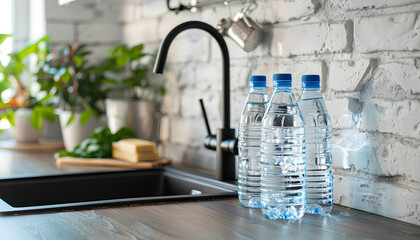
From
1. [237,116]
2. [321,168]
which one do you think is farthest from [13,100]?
[321,168]

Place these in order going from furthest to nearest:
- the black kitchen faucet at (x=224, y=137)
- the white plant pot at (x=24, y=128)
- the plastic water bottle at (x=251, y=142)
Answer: the white plant pot at (x=24, y=128)
the black kitchen faucet at (x=224, y=137)
the plastic water bottle at (x=251, y=142)

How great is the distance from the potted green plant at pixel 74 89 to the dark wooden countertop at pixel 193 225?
47.8 inches

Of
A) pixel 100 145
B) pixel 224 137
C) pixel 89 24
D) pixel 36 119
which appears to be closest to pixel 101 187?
pixel 100 145

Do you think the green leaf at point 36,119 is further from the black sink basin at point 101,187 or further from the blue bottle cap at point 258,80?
the blue bottle cap at point 258,80

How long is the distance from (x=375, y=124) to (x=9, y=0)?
2.30 meters

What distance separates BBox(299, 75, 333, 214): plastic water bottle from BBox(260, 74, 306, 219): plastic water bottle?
59 millimetres

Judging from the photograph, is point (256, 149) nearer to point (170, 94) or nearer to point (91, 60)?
point (170, 94)

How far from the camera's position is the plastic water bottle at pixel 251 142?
4.44 feet

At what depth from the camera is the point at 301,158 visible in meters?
1.22

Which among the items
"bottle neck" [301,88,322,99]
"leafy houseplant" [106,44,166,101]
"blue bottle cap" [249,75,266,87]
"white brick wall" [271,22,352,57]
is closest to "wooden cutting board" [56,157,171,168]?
"leafy houseplant" [106,44,166,101]

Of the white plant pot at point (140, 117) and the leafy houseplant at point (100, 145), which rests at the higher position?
the white plant pot at point (140, 117)

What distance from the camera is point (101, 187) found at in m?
1.87

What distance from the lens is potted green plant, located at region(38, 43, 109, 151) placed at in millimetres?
2457

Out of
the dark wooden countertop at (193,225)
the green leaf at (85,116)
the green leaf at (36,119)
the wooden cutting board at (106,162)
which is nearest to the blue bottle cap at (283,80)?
the dark wooden countertop at (193,225)
